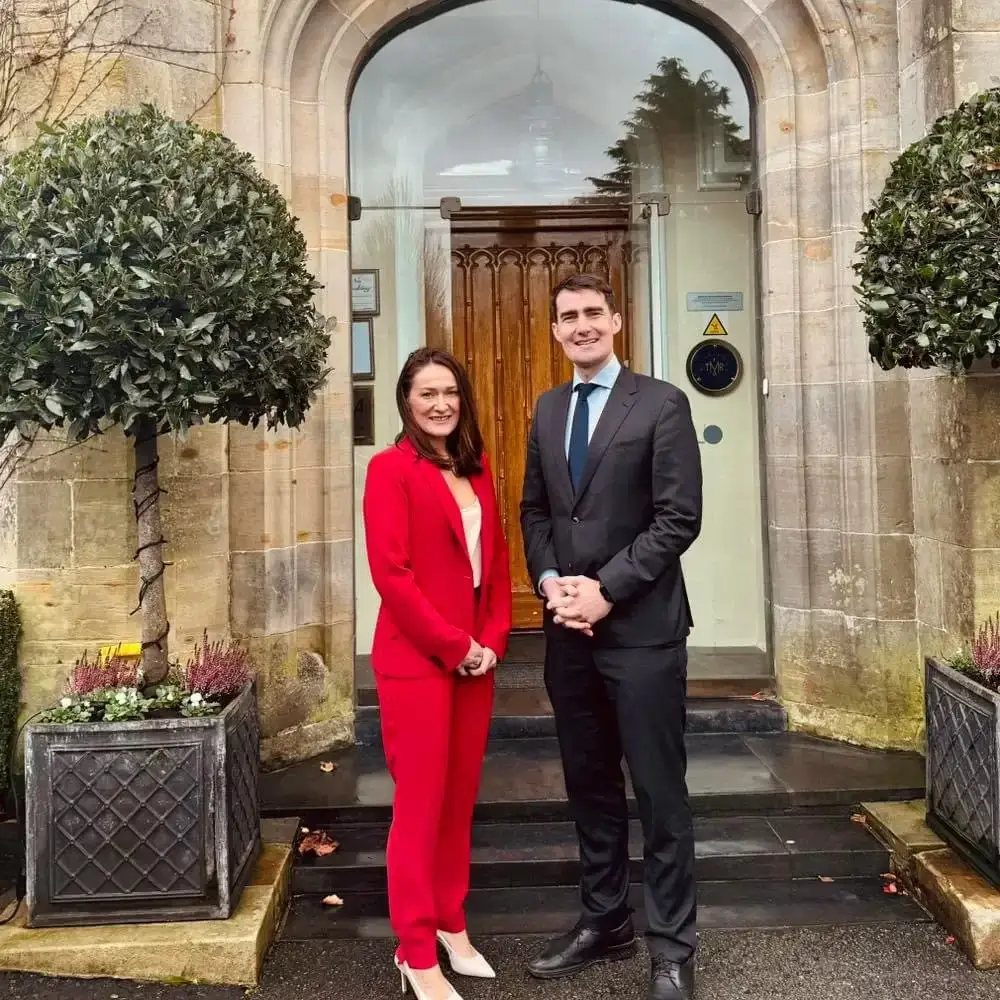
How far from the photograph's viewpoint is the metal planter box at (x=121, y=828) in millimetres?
2906

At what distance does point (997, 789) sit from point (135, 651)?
11.0 ft

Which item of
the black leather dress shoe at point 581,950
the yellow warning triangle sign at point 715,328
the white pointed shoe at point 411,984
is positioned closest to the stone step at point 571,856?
A: the black leather dress shoe at point 581,950

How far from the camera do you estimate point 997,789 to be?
117 inches

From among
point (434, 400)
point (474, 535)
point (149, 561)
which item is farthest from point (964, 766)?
point (149, 561)

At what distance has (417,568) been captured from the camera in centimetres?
264

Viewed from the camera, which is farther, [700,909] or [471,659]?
[700,909]

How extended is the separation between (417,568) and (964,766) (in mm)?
2054

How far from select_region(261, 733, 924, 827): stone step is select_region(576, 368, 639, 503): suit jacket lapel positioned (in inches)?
66.2

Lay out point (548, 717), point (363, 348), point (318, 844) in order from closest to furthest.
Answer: point (318, 844) < point (548, 717) < point (363, 348)

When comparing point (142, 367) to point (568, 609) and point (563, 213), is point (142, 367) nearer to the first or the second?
point (568, 609)

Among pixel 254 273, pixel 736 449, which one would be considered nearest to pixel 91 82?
pixel 254 273

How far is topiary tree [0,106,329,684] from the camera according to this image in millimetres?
2676

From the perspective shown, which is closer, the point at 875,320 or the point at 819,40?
the point at 875,320

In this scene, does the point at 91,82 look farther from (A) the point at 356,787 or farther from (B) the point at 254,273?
(A) the point at 356,787
